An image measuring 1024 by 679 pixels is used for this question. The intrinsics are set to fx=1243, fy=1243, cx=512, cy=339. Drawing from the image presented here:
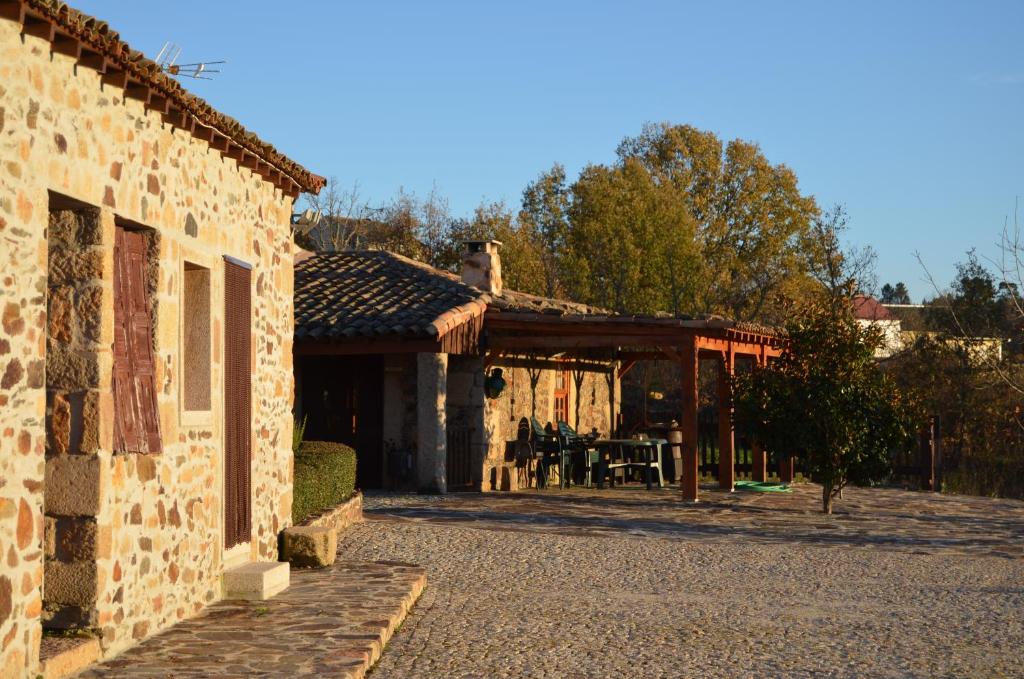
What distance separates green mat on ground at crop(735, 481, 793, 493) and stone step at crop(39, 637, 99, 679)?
1392 cm

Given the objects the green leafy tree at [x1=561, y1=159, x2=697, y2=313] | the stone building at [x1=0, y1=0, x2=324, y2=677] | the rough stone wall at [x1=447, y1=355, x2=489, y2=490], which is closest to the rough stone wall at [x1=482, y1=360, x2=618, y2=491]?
the rough stone wall at [x1=447, y1=355, x2=489, y2=490]

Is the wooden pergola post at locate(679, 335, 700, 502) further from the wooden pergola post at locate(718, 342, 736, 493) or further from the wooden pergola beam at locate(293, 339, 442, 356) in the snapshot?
the wooden pergola beam at locate(293, 339, 442, 356)

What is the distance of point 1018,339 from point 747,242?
14417 mm

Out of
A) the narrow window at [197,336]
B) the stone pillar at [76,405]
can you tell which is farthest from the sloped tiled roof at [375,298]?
the stone pillar at [76,405]

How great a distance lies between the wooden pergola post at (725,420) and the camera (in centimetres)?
1752

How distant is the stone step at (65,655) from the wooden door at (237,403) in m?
2.27

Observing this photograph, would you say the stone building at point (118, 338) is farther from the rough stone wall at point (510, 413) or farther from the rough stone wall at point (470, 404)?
the rough stone wall at point (510, 413)

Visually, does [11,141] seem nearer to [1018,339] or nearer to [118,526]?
[118,526]

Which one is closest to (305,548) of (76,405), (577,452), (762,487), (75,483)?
(75,483)

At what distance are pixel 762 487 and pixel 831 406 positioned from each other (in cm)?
436

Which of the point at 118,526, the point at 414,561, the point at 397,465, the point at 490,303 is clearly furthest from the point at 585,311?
the point at 118,526

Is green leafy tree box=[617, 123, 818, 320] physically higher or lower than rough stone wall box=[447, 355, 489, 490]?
higher

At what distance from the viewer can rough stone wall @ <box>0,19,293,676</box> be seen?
5387mm

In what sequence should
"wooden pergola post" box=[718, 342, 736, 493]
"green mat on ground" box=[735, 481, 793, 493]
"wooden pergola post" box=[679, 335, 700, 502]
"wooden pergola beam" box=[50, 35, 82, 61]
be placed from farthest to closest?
1. "green mat on ground" box=[735, 481, 793, 493]
2. "wooden pergola post" box=[718, 342, 736, 493]
3. "wooden pergola post" box=[679, 335, 700, 502]
4. "wooden pergola beam" box=[50, 35, 82, 61]
